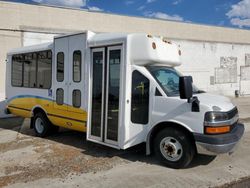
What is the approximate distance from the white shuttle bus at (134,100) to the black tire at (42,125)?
1.20 feet

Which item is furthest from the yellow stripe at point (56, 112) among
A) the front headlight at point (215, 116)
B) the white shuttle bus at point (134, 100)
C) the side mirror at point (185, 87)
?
the front headlight at point (215, 116)

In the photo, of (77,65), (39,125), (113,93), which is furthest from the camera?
(39,125)

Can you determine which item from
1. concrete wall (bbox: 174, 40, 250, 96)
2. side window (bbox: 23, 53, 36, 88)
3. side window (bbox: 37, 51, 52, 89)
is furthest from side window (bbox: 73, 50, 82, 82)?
concrete wall (bbox: 174, 40, 250, 96)

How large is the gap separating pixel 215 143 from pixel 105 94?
2.56 meters

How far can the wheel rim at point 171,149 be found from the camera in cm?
563

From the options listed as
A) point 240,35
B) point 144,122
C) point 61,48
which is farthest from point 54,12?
point 240,35

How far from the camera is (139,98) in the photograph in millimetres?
6082

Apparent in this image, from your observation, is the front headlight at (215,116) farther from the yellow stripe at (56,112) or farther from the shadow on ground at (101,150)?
the yellow stripe at (56,112)

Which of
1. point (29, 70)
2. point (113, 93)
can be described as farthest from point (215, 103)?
point (29, 70)

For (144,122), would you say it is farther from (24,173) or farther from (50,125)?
(50,125)

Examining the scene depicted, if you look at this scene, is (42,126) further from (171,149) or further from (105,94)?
(171,149)

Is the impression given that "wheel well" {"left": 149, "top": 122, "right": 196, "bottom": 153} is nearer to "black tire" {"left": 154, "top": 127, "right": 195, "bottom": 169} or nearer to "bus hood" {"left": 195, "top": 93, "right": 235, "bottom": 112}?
"black tire" {"left": 154, "top": 127, "right": 195, "bottom": 169}

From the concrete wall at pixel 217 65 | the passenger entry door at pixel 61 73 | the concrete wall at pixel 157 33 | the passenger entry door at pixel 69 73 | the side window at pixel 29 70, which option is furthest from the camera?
the concrete wall at pixel 217 65

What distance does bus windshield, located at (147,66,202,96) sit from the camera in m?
5.92
